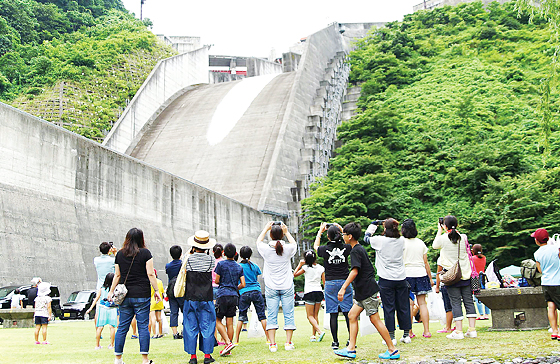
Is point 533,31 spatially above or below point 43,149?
above

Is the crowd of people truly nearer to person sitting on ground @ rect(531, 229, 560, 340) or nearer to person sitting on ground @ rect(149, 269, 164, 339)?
person sitting on ground @ rect(531, 229, 560, 340)

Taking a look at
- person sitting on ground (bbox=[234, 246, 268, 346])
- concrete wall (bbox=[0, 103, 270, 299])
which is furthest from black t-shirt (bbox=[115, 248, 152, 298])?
concrete wall (bbox=[0, 103, 270, 299])

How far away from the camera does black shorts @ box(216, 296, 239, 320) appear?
7.96m

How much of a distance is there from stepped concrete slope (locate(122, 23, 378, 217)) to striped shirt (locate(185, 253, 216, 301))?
20.5 metres

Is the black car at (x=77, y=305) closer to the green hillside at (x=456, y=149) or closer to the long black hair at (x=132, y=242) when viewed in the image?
the long black hair at (x=132, y=242)

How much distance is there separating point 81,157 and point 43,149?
1483 mm

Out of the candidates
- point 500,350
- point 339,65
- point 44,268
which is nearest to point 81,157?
point 44,268

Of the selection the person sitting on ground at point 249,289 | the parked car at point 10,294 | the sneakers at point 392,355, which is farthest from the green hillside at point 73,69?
the sneakers at point 392,355

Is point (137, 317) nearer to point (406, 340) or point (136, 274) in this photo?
point (136, 274)

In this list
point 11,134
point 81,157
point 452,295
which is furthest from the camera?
point 81,157

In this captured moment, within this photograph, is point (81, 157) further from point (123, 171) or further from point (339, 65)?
point (339, 65)

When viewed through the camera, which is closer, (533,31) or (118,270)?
(118,270)

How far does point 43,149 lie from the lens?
16875 millimetres

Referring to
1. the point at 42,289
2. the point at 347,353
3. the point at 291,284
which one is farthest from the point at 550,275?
the point at 42,289
